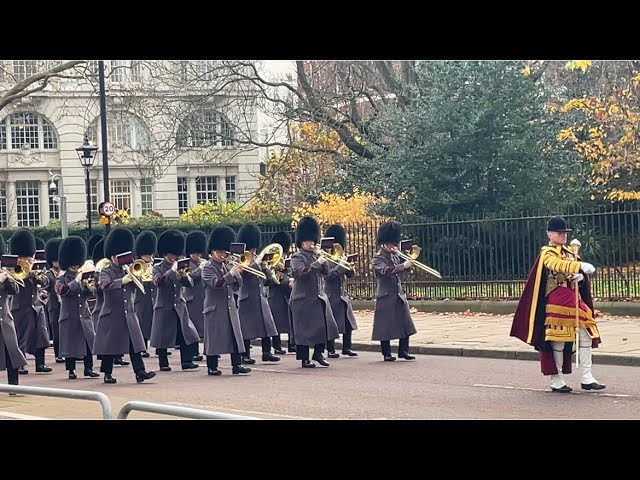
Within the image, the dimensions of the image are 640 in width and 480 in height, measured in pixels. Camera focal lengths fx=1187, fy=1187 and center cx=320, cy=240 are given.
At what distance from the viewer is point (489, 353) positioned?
16.2 meters

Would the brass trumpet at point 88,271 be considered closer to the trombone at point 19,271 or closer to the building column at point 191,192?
the trombone at point 19,271

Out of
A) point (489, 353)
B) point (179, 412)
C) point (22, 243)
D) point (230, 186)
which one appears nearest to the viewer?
point (179, 412)

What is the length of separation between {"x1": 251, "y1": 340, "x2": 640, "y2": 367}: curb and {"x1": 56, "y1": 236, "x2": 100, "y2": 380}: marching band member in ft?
14.6

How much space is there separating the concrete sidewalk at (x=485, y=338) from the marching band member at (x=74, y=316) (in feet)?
14.9

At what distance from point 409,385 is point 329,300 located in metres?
3.88

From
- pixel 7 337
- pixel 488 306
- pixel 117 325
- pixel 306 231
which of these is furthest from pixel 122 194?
pixel 7 337

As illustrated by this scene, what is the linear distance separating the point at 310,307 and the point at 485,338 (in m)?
3.23

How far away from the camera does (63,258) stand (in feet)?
53.0

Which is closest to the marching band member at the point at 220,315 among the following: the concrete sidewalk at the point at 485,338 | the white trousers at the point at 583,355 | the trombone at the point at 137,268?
the trombone at the point at 137,268

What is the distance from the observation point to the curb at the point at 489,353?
14820mm

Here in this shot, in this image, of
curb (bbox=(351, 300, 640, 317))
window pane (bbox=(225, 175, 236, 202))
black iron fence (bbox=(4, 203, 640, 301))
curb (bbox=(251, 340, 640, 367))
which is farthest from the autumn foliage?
window pane (bbox=(225, 175, 236, 202))

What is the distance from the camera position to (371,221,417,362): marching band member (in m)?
16.1

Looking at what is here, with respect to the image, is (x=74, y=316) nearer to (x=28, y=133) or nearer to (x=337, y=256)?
(x=337, y=256)

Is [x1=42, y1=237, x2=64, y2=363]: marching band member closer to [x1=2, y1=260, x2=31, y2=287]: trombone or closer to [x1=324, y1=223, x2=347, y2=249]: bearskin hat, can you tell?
[x1=2, y1=260, x2=31, y2=287]: trombone
